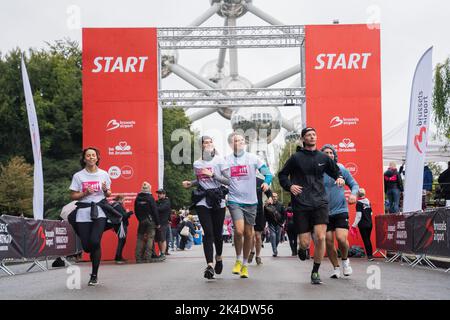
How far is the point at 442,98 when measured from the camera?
33.3m

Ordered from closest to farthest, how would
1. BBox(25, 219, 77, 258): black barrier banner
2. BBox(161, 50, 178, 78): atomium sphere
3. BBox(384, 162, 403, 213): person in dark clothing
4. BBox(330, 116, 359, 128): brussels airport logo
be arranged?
1. BBox(25, 219, 77, 258): black barrier banner
2. BBox(330, 116, 359, 128): brussels airport logo
3. BBox(384, 162, 403, 213): person in dark clothing
4. BBox(161, 50, 178, 78): atomium sphere

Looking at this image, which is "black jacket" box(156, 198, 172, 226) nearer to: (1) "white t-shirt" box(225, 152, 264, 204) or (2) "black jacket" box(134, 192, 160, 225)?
(2) "black jacket" box(134, 192, 160, 225)

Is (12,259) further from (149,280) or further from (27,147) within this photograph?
(27,147)

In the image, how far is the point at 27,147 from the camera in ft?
152

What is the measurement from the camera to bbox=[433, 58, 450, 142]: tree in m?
33.1

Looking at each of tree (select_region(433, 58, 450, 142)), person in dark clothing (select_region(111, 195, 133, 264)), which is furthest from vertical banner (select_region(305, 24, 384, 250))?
tree (select_region(433, 58, 450, 142))

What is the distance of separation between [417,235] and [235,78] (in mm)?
42379

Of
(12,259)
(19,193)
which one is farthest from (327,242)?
(19,193)

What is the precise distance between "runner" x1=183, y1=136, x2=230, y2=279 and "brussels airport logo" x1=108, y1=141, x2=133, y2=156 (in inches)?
373

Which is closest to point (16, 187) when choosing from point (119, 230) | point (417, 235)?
point (119, 230)

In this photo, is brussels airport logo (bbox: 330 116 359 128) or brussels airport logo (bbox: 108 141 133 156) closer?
brussels airport logo (bbox: 330 116 359 128)

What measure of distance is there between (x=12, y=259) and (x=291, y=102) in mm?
11089

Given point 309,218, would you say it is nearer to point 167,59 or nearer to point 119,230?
point 119,230

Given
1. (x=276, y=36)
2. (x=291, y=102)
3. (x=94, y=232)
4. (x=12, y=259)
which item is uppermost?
(x=276, y=36)
